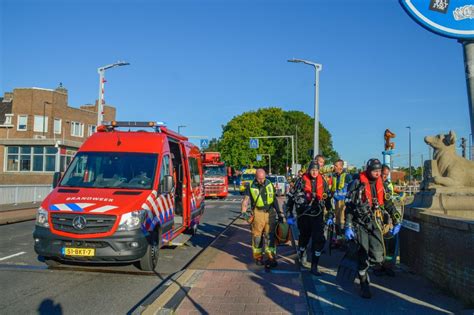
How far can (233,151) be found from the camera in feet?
222

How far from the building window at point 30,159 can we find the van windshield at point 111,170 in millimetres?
32894

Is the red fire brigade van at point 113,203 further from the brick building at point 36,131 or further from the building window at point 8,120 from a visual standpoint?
the building window at point 8,120

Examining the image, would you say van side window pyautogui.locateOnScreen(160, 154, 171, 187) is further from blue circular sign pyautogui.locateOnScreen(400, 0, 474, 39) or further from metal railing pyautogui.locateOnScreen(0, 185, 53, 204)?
metal railing pyautogui.locateOnScreen(0, 185, 53, 204)

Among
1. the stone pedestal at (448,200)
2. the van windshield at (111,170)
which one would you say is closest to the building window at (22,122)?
the van windshield at (111,170)

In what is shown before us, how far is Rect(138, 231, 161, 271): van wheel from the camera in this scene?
7.73 meters

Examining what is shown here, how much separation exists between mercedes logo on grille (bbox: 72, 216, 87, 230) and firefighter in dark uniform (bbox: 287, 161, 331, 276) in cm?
346

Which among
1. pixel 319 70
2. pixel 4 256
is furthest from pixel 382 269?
pixel 319 70

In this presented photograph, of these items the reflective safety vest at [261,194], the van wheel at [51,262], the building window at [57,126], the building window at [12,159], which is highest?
the building window at [57,126]

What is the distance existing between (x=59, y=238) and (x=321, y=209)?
14.2 ft

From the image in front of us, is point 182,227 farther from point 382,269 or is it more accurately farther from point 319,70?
point 319,70

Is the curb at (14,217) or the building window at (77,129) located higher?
the building window at (77,129)

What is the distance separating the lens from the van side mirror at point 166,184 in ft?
27.5

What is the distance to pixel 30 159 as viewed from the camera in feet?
131

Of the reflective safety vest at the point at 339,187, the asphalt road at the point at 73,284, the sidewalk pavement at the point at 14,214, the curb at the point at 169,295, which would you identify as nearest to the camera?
the curb at the point at 169,295
